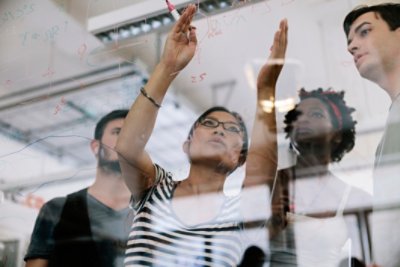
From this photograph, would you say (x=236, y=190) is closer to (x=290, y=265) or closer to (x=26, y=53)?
(x=290, y=265)

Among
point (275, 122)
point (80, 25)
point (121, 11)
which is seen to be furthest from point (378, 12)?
point (80, 25)

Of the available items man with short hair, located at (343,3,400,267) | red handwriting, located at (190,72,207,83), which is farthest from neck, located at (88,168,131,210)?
man with short hair, located at (343,3,400,267)

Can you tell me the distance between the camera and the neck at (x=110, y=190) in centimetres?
116

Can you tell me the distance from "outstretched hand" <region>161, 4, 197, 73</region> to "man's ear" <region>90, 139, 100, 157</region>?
28 cm

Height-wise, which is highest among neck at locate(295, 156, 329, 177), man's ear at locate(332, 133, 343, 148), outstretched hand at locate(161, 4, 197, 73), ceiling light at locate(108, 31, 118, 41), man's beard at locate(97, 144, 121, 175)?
ceiling light at locate(108, 31, 118, 41)

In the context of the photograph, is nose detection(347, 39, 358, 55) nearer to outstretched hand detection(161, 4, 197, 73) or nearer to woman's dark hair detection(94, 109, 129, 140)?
outstretched hand detection(161, 4, 197, 73)

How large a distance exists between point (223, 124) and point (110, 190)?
328 mm

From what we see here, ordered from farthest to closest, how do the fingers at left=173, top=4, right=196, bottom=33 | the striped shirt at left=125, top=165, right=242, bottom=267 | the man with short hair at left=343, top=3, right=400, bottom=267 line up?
the fingers at left=173, top=4, right=196, bottom=33
the striped shirt at left=125, top=165, right=242, bottom=267
the man with short hair at left=343, top=3, right=400, bottom=267

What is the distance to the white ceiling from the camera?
103cm

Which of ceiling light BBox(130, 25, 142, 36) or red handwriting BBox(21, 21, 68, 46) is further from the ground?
red handwriting BBox(21, 21, 68, 46)

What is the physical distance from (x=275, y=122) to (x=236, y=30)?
27cm

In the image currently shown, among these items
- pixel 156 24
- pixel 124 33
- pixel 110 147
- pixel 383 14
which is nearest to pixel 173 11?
pixel 156 24

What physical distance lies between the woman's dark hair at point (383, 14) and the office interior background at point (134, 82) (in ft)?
0.06

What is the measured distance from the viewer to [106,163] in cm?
122
